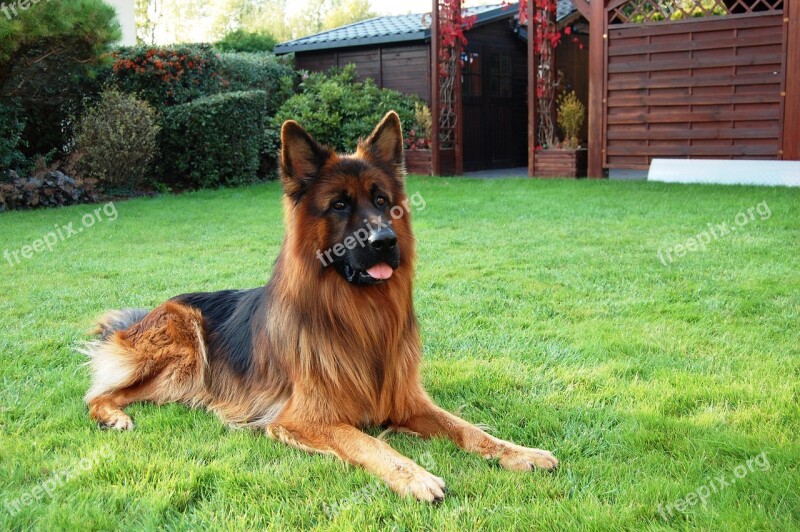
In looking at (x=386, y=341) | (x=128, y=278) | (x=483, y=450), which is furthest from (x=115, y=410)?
(x=128, y=278)

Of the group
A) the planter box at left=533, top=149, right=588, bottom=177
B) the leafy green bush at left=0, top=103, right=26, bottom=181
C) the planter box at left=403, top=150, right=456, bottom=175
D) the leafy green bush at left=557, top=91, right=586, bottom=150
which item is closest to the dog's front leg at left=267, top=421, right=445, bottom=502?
the leafy green bush at left=0, top=103, right=26, bottom=181

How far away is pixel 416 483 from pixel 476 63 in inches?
677

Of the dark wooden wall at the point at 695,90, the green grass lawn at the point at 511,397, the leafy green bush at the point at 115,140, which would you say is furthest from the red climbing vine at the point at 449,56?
the green grass lawn at the point at 511,397

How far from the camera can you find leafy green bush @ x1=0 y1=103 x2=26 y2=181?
1255cm

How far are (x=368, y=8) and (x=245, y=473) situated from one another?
58939mm

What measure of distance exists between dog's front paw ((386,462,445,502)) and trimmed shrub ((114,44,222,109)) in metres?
13.0

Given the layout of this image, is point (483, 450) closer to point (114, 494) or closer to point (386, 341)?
point (386, 341)

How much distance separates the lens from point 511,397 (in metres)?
3.91

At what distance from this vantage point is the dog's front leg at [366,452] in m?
2.80

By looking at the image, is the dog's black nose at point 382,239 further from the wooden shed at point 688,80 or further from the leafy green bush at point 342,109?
the leafy green bush at point 342,109

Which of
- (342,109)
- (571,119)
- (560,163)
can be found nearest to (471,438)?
(560,163)

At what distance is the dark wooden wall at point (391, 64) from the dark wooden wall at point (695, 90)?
5.44 m

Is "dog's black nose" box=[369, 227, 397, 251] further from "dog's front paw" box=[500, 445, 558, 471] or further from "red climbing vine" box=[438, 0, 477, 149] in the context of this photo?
"red climbing vine" box=[438, 0, 477, 149]

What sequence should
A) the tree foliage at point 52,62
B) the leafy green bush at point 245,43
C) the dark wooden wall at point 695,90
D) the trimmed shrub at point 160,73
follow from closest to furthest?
the tree foliage at point 52,62 < the dark wooden wall at point 695,90 < the trimmed shrub at point 160,73 < the leafy green bush at point 245,43
